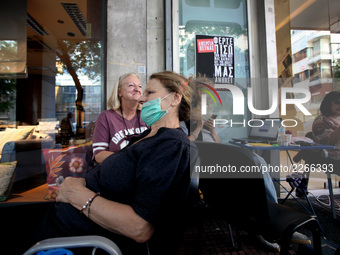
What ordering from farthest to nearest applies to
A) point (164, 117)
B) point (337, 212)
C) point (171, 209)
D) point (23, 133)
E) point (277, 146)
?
point (23, 133) < point (337, 212) < point (277, 146) < point (164, 117) < point (171, 209)

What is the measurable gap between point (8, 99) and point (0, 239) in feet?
19.6

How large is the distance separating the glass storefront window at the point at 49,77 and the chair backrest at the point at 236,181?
5.74ft

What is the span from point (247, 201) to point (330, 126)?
2137 millimetres

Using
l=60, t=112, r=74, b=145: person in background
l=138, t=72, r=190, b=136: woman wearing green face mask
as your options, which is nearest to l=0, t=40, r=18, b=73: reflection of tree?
l=60, t=112, r=74, b=145: person in background

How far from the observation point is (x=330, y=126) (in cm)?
275

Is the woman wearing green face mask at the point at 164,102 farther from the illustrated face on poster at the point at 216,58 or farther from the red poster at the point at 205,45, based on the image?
the red poster at the point at 205,45

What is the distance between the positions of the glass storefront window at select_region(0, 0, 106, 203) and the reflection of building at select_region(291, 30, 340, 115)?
3.52 metres

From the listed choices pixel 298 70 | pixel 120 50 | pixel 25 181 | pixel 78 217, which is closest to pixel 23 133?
pixel 25 181

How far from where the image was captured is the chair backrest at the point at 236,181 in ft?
4.36

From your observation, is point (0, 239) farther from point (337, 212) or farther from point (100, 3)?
point (337, 212)

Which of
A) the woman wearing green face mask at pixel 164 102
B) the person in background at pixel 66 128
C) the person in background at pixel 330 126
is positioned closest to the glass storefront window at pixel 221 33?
the person in background at pixel 330 126

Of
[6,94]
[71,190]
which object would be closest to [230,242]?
[71,190]

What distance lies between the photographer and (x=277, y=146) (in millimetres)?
2531

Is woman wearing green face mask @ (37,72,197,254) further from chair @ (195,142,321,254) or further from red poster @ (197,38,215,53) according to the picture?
red poster @ (197,38,215,53)
